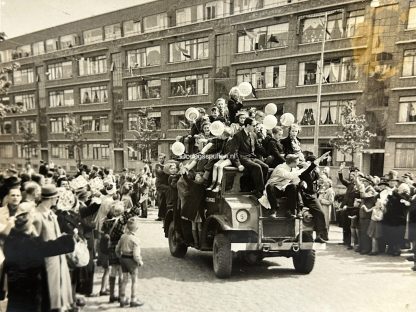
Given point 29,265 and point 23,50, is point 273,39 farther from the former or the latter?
point 29,265

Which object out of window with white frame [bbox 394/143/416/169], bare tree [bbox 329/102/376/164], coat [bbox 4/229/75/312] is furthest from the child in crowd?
coat [bbox 4/229/75/312]

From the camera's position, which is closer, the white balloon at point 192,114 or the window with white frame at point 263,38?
the white balloon at point 192,114

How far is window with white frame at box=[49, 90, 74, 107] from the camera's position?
6559 mm

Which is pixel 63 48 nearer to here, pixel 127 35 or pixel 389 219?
pixel 127 35

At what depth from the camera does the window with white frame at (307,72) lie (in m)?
13.1

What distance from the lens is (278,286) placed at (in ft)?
17.6

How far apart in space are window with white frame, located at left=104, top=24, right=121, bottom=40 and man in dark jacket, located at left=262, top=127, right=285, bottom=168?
3557 millimetres

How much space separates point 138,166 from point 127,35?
4855mm

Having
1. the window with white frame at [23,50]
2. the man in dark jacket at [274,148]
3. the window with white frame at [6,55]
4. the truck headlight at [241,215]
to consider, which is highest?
the window with white frame at [23,50]

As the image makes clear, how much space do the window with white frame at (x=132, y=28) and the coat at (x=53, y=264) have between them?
14.1 feet

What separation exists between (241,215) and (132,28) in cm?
460

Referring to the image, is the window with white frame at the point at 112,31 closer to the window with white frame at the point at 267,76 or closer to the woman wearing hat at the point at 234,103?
the woman wearing hat at the point at 234,103

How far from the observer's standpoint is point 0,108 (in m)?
4.36

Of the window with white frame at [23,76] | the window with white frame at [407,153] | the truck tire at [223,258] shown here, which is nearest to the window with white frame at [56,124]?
the window with white frame at [23,76]
